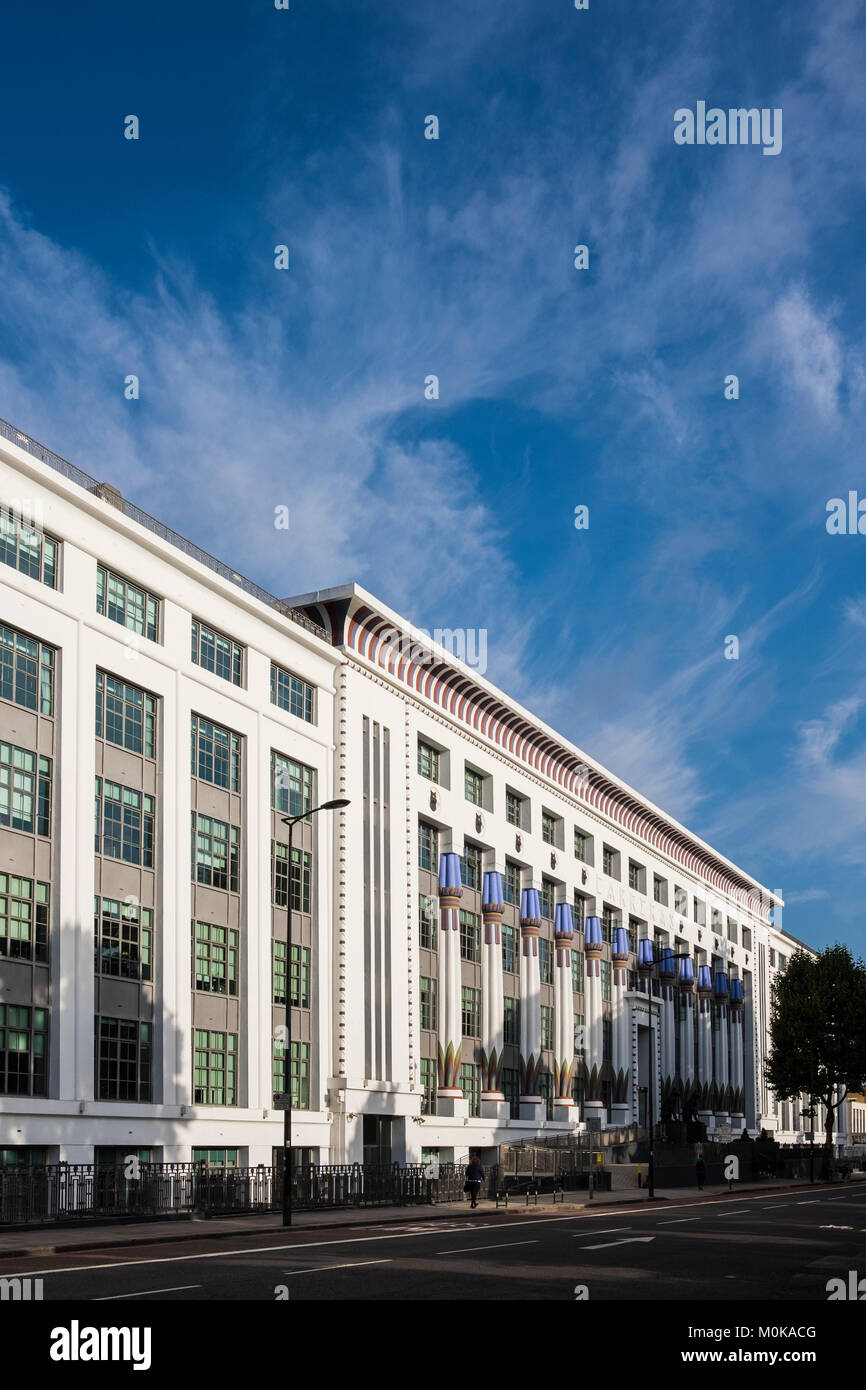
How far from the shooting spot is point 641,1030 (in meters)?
92.2

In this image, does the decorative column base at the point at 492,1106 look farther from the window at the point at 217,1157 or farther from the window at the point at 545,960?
the window at the point at 217,1157

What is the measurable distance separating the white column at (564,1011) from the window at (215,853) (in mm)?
31667

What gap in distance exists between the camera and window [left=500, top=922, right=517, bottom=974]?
71.4m

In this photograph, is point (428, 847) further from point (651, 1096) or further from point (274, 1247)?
point (274, 1247)

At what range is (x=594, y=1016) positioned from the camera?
82.2m

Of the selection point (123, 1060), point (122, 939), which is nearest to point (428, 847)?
point (122, 939)

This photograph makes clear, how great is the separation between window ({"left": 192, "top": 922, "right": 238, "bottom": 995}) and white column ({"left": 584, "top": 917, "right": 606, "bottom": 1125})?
120ft

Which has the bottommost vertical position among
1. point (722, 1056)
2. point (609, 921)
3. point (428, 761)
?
point (722, 1056)

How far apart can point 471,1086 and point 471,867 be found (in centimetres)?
998

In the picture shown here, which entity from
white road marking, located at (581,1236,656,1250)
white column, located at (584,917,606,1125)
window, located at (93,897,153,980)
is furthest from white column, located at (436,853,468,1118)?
white road marking, located at (581,1236,656,1250)

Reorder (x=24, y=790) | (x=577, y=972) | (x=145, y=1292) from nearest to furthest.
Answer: (x=145, y=1292), (x=24, y=790), (x=577, y=972)
